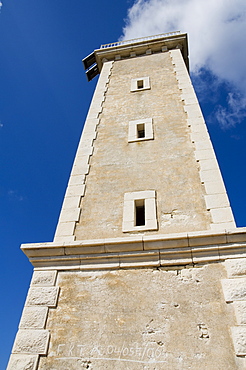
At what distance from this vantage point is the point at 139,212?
21.0 ft

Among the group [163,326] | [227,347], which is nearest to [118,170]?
[163,326]

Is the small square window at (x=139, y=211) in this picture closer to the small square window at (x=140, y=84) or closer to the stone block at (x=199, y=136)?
the stone block at (x=199, y=136)

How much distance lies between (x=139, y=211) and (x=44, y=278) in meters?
2.37

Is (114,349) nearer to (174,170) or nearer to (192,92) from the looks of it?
(174,170)

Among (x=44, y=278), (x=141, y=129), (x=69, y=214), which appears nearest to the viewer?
(x=44, y=278)

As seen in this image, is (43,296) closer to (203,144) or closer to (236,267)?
(236,267)

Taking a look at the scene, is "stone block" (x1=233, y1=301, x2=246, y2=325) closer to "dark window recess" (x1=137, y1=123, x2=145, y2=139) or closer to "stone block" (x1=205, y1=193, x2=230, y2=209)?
"stone block" (x1=205, y1=193, x2=230, y2=209)

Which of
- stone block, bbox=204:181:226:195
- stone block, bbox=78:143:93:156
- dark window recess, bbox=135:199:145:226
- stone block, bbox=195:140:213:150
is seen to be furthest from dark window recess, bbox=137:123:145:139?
stone block, bbox=204:181:226:195

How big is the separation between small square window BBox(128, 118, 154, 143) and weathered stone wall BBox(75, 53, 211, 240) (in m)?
0.14

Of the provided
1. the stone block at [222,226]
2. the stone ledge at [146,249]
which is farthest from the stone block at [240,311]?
the stone block at [222,226]

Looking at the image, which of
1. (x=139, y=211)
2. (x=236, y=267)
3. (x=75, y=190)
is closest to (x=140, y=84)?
(x=75, y=190)

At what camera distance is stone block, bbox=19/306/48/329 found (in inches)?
179

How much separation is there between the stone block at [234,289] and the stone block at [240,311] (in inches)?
3.1

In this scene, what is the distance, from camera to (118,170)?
702 centimetres
